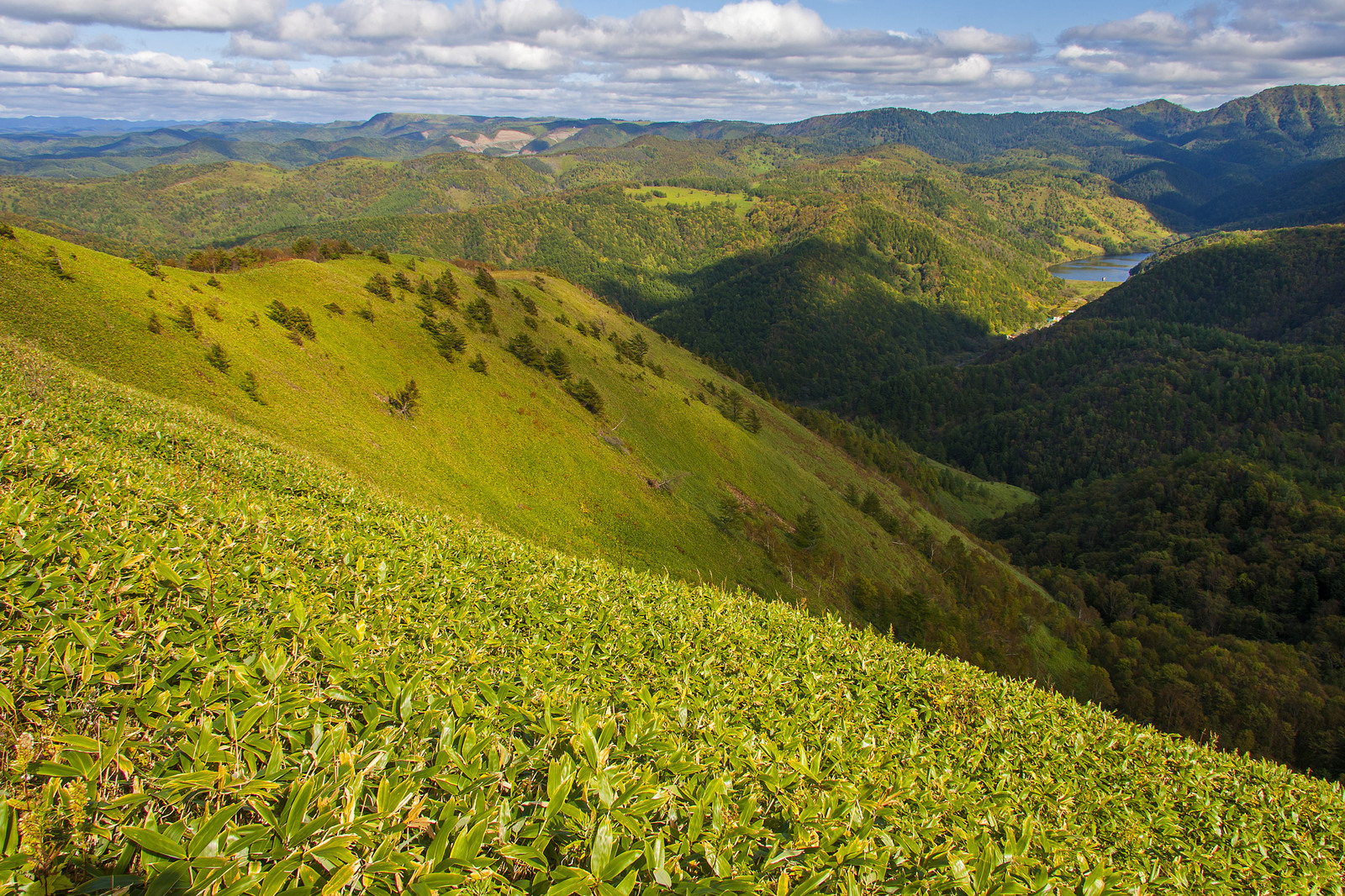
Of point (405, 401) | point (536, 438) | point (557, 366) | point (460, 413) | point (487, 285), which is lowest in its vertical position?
point (536, 438)

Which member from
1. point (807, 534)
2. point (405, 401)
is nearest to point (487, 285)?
point (405, 401)

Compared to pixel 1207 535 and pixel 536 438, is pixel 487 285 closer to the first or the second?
pixel 536 438

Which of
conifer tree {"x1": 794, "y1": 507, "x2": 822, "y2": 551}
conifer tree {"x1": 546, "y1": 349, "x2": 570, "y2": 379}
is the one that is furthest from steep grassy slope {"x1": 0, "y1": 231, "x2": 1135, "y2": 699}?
conifer tree {"x1": 546, "y1": 349, "x2": 570, "y2": 379}

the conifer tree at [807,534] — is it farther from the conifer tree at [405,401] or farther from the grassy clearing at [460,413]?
the conifer tree at [405,401]

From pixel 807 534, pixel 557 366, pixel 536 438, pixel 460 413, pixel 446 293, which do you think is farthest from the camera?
pixel 446 293

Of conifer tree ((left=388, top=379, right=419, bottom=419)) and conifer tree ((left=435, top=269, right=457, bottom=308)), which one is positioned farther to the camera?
conifer tree ((left=435, top=269, right=457, bottom=308))

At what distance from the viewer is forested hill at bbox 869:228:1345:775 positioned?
5928cm

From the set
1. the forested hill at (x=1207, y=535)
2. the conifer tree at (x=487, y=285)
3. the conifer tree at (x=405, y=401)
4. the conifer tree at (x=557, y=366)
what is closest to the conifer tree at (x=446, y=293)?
the conifer tree at (x=487, y=285)

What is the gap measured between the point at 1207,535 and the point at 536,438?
129 metres

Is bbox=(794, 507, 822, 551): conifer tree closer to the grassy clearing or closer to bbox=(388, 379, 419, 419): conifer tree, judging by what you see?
the grassy clearing

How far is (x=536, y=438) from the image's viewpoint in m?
53.1

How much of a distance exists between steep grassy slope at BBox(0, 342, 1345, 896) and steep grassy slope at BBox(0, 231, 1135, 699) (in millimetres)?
24385

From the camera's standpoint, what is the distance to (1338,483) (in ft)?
433

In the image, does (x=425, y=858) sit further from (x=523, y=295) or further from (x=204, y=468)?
(x=523, y=295)
